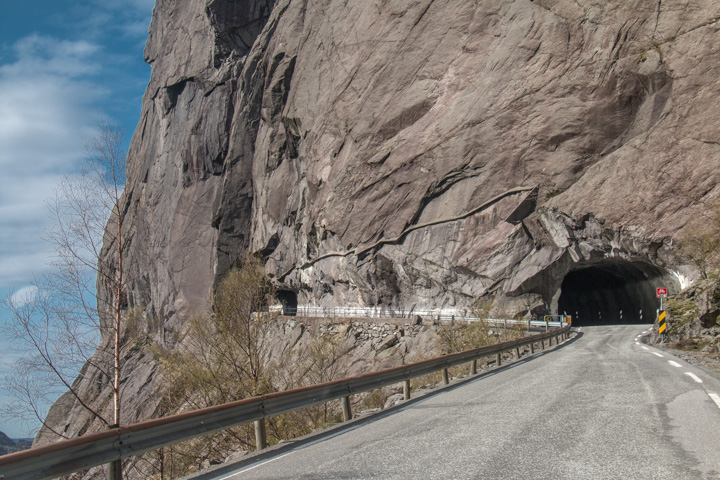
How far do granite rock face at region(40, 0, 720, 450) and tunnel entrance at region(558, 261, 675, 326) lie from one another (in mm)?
368

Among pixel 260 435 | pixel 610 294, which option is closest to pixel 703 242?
pixel 610 294

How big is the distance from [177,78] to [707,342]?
2453 inches

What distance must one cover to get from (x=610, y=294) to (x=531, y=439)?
44.1 m

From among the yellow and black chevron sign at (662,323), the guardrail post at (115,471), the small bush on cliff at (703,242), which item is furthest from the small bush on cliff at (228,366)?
the small bush on cliff at (703,242)

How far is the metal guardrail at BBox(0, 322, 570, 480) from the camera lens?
14.6ft

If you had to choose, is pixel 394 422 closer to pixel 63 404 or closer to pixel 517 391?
pixel 517 391

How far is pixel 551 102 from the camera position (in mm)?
30031

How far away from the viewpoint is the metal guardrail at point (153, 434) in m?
4.46

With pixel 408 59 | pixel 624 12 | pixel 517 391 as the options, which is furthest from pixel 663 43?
pixel 517 391

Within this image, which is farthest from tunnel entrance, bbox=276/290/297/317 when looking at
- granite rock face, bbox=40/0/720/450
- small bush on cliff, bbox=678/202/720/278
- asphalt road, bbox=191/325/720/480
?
asphalt road, bbox=191/325/720/480

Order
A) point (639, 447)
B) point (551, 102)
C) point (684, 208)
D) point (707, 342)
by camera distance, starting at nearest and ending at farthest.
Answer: point (639, 447) → point (707, 342) → point (684, 208) → point (551, 102)

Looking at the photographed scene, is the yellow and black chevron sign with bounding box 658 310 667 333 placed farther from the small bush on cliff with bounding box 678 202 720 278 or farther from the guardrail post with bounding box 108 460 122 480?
the guardrail post with bounding box 108 460 122 480

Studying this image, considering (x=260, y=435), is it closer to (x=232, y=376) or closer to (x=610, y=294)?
(x=232, y=376)

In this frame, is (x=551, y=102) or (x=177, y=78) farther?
(x=177, y=78)
